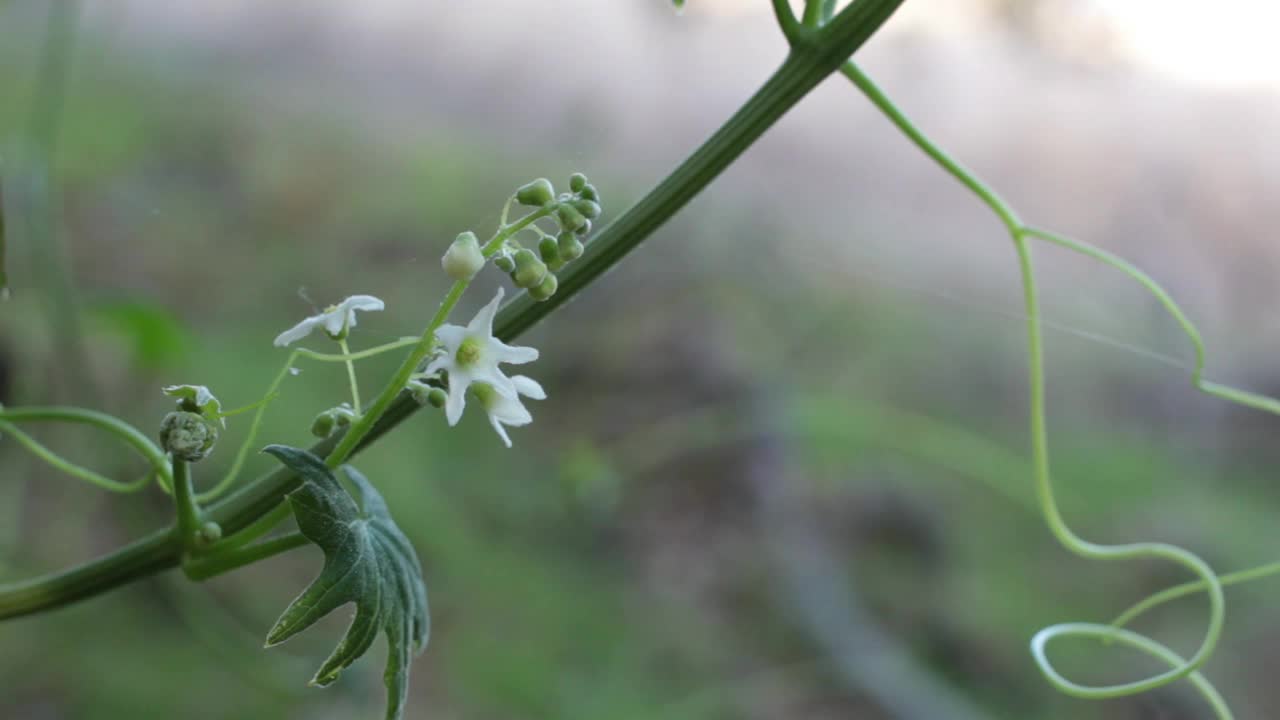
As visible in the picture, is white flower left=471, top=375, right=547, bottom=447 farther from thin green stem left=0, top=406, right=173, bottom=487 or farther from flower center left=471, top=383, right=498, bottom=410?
thin green stem left=0, top=406, right=173, bottom=487

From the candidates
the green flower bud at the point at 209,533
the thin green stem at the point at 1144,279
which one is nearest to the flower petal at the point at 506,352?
the green flower bud at the point at 209,533

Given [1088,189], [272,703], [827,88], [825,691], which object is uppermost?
[1088,189]

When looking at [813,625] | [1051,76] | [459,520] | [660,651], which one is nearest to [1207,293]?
[1051,76]

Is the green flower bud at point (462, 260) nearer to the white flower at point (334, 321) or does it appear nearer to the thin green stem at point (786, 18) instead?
the white flower at point (334, 321)

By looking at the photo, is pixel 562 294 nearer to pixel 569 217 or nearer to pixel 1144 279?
pixel 569 217

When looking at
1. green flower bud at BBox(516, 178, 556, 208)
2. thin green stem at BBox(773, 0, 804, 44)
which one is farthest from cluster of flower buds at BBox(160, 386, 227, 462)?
thin green stem at BBox(773, 0, 804, 44)

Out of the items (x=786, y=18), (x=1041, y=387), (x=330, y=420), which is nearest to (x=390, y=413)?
(x=330, y=420)

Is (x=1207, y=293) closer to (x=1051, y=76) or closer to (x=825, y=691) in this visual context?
(x=1051, y=76)
